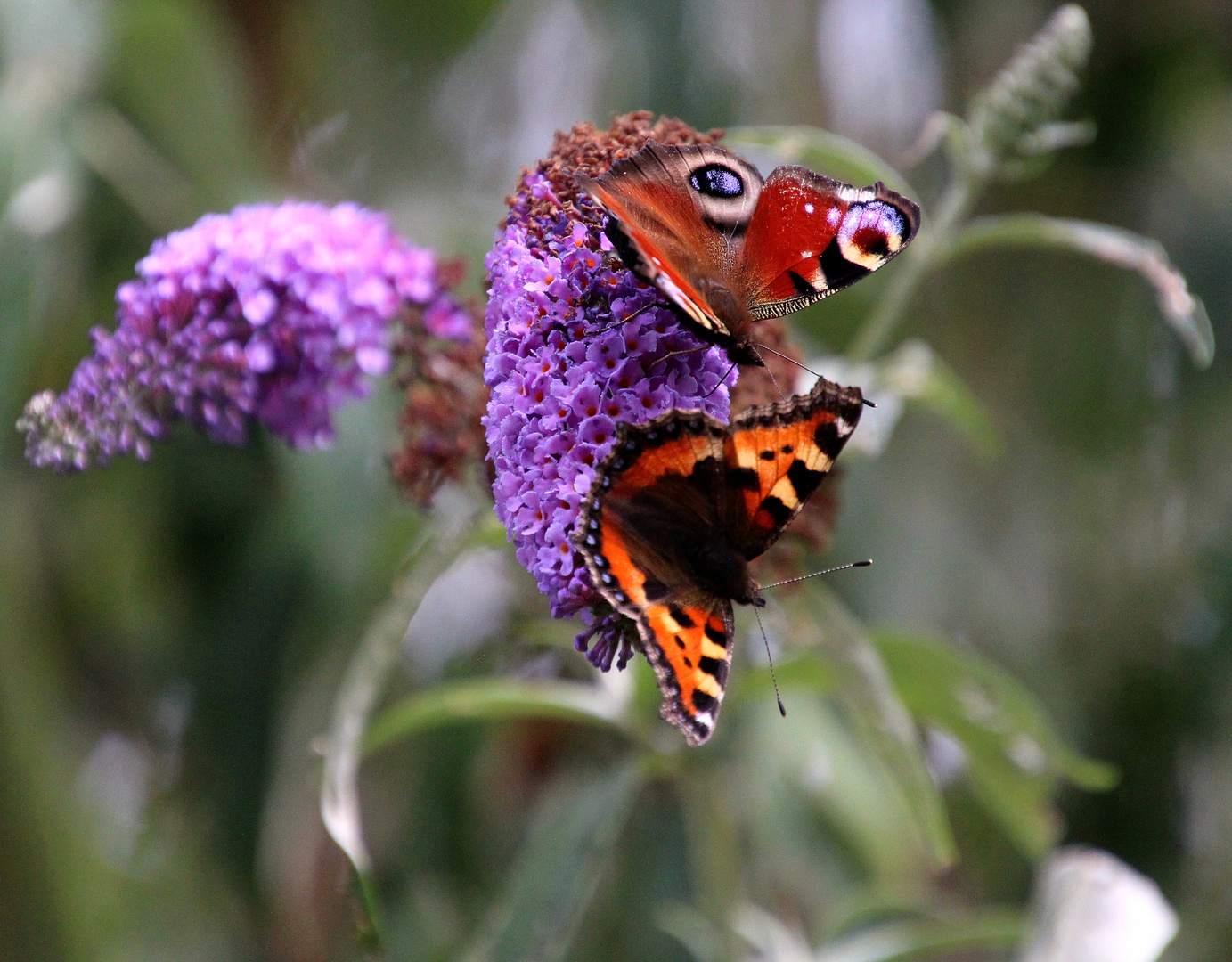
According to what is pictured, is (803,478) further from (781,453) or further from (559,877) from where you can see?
(559,877)

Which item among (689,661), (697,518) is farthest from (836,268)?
(689,661)

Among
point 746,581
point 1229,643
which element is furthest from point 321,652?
point 1229,643

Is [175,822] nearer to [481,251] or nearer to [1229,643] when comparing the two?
[481,251]

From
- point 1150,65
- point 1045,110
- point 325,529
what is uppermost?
point 1045,110

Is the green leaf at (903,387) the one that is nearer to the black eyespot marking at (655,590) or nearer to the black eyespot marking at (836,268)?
the black eyespot marking at (836,268)

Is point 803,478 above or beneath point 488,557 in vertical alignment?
above

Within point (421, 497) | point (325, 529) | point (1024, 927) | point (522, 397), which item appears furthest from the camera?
point (325, 529)

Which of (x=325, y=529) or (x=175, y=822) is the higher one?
(x=325, y=529)
